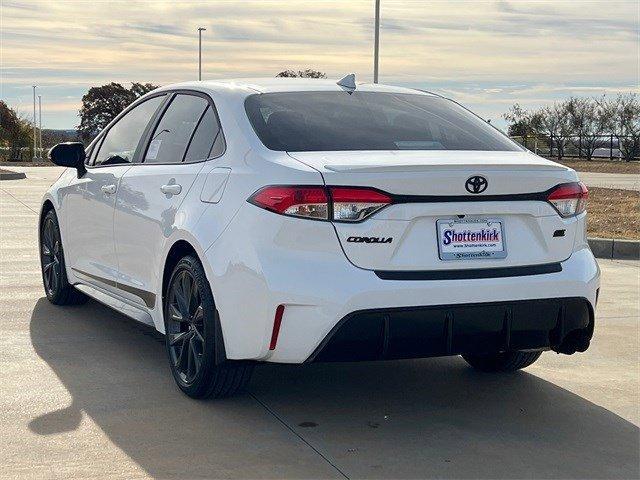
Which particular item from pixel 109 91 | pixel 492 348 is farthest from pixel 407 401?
pixel 109 91

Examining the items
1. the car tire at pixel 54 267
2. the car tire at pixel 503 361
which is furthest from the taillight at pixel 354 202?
the car tire at pixel 54 267

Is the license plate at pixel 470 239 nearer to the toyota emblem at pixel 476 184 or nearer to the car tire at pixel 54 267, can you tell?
the toyota emblem at pixel 476 184

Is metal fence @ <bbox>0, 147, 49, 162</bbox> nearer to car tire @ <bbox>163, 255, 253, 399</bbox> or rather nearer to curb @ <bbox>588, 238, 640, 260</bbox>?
curb @ <bbox>588, 238, 640, 260</bbox>

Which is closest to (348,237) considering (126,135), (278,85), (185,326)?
(185,326)

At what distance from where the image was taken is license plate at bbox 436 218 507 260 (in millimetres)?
4543

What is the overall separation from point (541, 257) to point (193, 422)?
1.70m

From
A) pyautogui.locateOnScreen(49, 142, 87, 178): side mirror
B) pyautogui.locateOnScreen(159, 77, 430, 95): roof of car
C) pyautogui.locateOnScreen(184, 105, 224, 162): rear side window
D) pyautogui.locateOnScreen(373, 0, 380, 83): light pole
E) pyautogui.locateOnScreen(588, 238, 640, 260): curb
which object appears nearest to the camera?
pyautogui.locateOnScreen(184, 105, 224, 162): rear side window

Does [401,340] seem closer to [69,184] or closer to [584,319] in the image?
[584,319]

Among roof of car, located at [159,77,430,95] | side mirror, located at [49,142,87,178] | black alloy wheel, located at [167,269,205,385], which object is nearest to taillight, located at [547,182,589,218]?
roof of car, located at [159,77,430,95]

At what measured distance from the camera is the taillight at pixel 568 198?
Answer: 4820mm

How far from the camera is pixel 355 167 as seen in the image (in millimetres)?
4500

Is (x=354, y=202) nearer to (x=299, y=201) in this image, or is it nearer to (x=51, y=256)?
(x=299, y=201)

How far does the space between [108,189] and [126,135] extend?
441mm

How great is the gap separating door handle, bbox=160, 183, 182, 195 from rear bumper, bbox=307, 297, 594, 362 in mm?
1268
